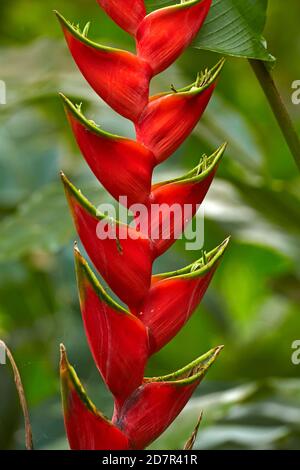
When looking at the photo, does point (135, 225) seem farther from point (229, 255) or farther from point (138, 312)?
point (229, 255)

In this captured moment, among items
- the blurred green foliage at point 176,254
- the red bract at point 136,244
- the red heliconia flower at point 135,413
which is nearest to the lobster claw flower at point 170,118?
the red bract at point 136,244

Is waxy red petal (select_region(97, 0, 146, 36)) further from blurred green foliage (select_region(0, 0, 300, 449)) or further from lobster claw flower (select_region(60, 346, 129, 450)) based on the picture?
blurred green foliage (select_region(0, 0, 300, 449))

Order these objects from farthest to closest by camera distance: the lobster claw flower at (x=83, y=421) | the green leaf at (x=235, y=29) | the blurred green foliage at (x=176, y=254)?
the blurred green foliage at (x=176, y=254)
the green leaf at (x=235, y=29)
the lobster claw flower at (x=83, y=421)

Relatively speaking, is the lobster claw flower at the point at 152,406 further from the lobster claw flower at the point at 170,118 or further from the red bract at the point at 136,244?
the lobster claw flower at the point at 170,118

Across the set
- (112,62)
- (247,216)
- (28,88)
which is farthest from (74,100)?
(112,62)

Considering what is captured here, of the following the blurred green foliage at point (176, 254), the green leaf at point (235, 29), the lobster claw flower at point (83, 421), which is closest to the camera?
the lobster claw flower at point (83, 421)

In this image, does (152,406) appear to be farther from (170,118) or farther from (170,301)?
(170,118)
